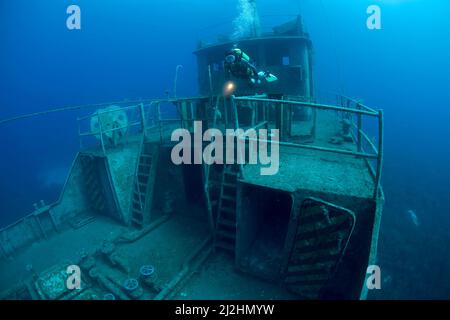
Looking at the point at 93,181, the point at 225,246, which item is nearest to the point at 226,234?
the point at 225,246

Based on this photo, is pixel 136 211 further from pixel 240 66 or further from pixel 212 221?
pixel 240 66

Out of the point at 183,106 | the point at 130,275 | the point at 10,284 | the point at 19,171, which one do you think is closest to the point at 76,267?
the point at 130,275

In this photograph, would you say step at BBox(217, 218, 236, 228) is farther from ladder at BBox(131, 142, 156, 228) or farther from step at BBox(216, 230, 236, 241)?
ladder at BBox(131, 142, 156, 228)

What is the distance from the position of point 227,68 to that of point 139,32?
10603 cm

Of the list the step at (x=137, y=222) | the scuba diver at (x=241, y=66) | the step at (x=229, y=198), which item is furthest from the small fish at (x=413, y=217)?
the step at (x=137, y=222)

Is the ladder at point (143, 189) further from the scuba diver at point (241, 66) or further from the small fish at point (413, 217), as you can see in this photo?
the small fish at point (413, 217)

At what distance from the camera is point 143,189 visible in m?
7.06

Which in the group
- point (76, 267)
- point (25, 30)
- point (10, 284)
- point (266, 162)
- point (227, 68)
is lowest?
point (10, 284)

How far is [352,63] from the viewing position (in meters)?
96.8

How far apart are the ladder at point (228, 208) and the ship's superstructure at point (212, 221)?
0.02 meters

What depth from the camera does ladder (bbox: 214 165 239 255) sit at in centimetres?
494

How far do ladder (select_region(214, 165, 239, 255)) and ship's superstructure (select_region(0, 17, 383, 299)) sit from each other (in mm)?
23

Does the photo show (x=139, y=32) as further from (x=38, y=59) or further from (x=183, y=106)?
(x=183, y=106)

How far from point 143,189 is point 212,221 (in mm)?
2646
